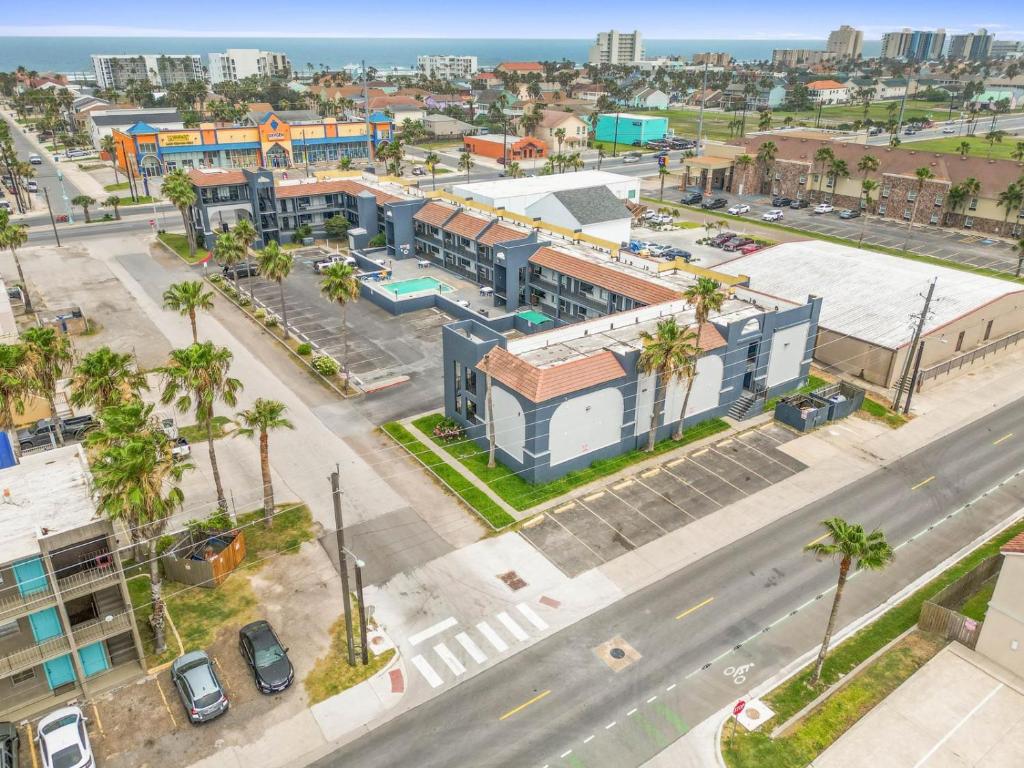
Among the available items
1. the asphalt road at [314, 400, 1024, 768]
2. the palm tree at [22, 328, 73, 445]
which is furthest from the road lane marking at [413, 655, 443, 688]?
the palm tree at [22, 328, 73, 445]

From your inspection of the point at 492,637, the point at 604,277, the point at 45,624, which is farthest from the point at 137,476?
the point at 604,277

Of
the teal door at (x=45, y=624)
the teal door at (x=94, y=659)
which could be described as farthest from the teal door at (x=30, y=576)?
the teal door at (x=94, y=659)

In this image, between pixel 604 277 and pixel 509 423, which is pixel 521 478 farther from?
pixel 604 277

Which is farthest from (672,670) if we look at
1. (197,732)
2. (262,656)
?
(197,732)

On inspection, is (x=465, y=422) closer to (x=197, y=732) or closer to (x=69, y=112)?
(x=197, y=732)

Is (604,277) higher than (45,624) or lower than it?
higher

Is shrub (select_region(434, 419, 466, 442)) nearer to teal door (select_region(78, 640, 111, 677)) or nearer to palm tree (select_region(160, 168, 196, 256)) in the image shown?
teal door (select_region(78, 640, 111, 677))

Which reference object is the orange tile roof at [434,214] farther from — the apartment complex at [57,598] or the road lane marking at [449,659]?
the road lane marking at [449,659]
